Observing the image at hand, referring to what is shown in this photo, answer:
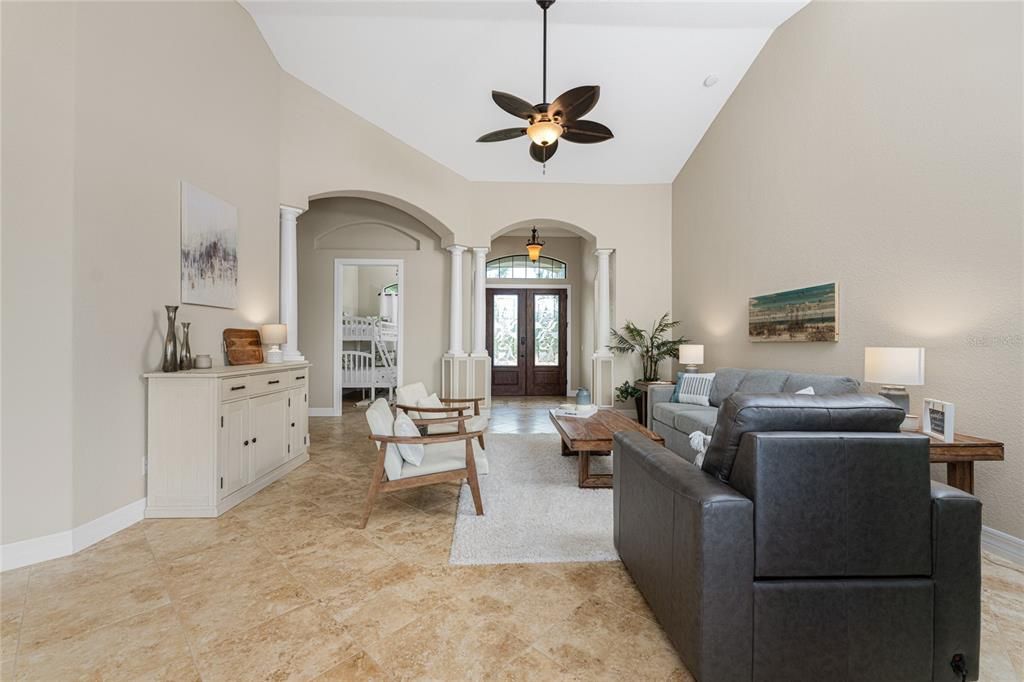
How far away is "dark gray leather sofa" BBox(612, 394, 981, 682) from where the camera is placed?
135cm

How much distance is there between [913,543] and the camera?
4.54ft

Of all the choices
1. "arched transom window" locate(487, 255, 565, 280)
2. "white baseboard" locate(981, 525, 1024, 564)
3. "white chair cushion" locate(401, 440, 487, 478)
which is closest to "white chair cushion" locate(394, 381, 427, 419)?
"white chair cushion" locate(401, 440, 487, 478)

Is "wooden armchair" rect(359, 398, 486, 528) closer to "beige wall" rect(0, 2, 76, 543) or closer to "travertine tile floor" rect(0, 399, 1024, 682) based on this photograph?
"travertine tile floor" rect(0, 399, 1024, 682)

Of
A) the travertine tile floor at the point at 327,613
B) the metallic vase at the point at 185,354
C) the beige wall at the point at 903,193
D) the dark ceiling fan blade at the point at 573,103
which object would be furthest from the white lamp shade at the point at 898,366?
the metallic vase at the point at 185,354

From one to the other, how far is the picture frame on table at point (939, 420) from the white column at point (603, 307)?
4.07 meters

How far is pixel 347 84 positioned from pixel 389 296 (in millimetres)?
5081

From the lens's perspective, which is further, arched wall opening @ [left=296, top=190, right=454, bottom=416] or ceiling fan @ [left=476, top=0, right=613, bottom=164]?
arched wall opening @ [left=296, top=190, right=454, bottom=416]

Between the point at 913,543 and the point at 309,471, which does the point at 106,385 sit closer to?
the point at 309,471

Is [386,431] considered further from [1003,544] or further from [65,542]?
[1003,544]

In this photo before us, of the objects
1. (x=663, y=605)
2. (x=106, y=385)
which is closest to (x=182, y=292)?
(x=106, y=385)

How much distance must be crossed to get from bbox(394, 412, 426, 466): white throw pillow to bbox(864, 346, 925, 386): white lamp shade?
303 centimetres

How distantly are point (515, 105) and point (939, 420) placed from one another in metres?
3.42

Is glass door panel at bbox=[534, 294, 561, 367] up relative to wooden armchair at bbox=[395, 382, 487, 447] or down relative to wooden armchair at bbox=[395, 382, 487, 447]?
up

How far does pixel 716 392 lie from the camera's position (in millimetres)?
4617
